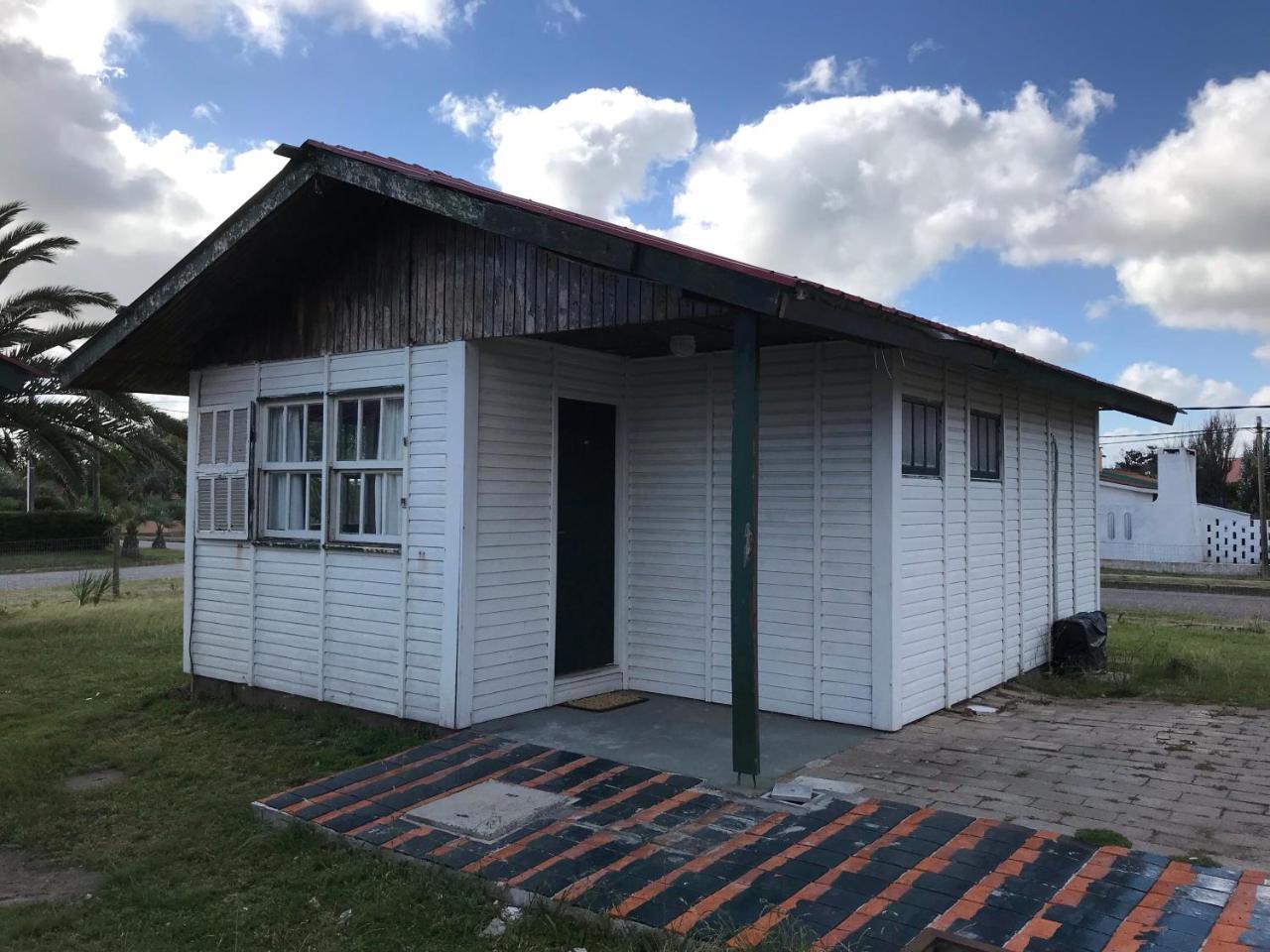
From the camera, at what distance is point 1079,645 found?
9.11m

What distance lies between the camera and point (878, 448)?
21.9ft

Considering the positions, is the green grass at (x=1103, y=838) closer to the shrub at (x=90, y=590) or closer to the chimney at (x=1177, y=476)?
the shrub at (x=90, y=590)

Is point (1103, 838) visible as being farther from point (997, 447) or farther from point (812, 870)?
point (997, 447)

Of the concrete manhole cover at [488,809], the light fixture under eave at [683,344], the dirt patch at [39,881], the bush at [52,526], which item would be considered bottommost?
the dirt patch at [39,881]

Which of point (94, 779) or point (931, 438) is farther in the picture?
point (931, 438)

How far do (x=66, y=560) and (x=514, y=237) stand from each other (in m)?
27.3

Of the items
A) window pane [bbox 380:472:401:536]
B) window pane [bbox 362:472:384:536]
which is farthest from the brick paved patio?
window pane [bbox 362:472:384:536]

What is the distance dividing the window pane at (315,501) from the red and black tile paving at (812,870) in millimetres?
2653

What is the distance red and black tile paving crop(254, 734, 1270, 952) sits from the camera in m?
3.69

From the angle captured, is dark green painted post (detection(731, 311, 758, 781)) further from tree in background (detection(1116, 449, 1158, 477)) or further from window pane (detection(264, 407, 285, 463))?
tree in background (detection(1116, 449, 1158, 477))

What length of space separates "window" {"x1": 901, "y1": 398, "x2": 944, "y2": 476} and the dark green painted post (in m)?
1.91

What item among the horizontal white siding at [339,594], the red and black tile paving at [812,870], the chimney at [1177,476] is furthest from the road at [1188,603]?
the horizontal white siding at [339,594]

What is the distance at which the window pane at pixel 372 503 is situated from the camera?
7.32 meters

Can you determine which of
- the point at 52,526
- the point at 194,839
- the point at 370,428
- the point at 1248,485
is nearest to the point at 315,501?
the point at 370,428
